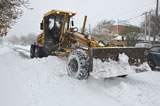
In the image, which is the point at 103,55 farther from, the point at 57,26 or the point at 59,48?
the point at 57,26

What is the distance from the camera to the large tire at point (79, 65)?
161 inches

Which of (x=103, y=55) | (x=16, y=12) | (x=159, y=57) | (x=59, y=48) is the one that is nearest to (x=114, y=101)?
(x=103, y=55)

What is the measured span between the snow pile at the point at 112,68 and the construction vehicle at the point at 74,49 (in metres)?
0.14

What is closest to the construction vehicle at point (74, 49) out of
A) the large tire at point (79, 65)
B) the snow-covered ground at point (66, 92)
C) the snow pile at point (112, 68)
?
the large tire at point (79, 65)

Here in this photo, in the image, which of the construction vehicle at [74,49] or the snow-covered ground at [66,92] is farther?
the construction vehicle at [74,49]

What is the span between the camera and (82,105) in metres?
3.09

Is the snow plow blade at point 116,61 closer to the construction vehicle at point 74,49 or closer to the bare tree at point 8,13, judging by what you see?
the construction vehicle at point 74,49

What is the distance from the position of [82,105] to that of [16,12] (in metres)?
7.64

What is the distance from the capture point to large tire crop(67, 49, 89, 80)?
13.4 ft

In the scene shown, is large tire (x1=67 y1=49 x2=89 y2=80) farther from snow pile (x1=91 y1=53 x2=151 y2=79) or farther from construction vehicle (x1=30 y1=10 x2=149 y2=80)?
snow pile (x1=91 y1=53 x2=151 y2=79)

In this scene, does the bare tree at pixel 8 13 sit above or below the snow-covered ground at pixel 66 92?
above

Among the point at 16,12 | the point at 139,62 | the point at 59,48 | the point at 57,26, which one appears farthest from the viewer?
the point at 16,12

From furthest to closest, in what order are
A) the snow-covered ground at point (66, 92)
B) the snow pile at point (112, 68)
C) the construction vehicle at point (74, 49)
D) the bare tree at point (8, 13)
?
the bare tree at point (8, 13) → the construction vehicle at point (74, 49) → the snow pile at point (112, 68) → the snow-covered ground at point (66, 92)

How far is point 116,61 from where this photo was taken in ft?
14.5
